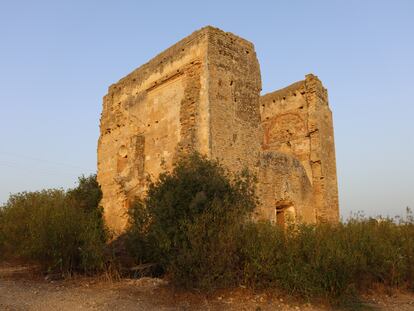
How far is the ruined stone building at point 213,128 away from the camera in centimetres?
1063

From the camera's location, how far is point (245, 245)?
282 inches

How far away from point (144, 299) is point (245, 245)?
198 cm

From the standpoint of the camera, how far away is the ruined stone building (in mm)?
10633

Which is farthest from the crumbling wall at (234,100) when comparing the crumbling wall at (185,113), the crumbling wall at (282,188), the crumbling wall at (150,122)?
the crumbling wall at (282,188)

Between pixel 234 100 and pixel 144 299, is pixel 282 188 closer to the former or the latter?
pixel 234 100

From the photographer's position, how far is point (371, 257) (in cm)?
723

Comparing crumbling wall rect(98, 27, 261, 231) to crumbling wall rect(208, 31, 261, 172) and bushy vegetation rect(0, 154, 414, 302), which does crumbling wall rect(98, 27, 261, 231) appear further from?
bushy vegetation rect(0, 154, 414, 302)

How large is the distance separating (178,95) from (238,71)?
6.06ft

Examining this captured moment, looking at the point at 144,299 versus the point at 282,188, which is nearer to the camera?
the point at 144,299

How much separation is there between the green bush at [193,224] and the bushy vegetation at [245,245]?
0.02m

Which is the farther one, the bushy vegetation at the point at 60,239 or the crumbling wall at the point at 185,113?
the crumbling wall at the point at 185,113

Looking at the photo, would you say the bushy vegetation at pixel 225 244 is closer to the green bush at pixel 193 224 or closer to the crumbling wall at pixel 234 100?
the green bush at pixel 193 224

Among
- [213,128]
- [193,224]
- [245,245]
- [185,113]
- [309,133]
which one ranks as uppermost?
[309,133]

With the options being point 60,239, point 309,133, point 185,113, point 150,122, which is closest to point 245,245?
point 60,239
